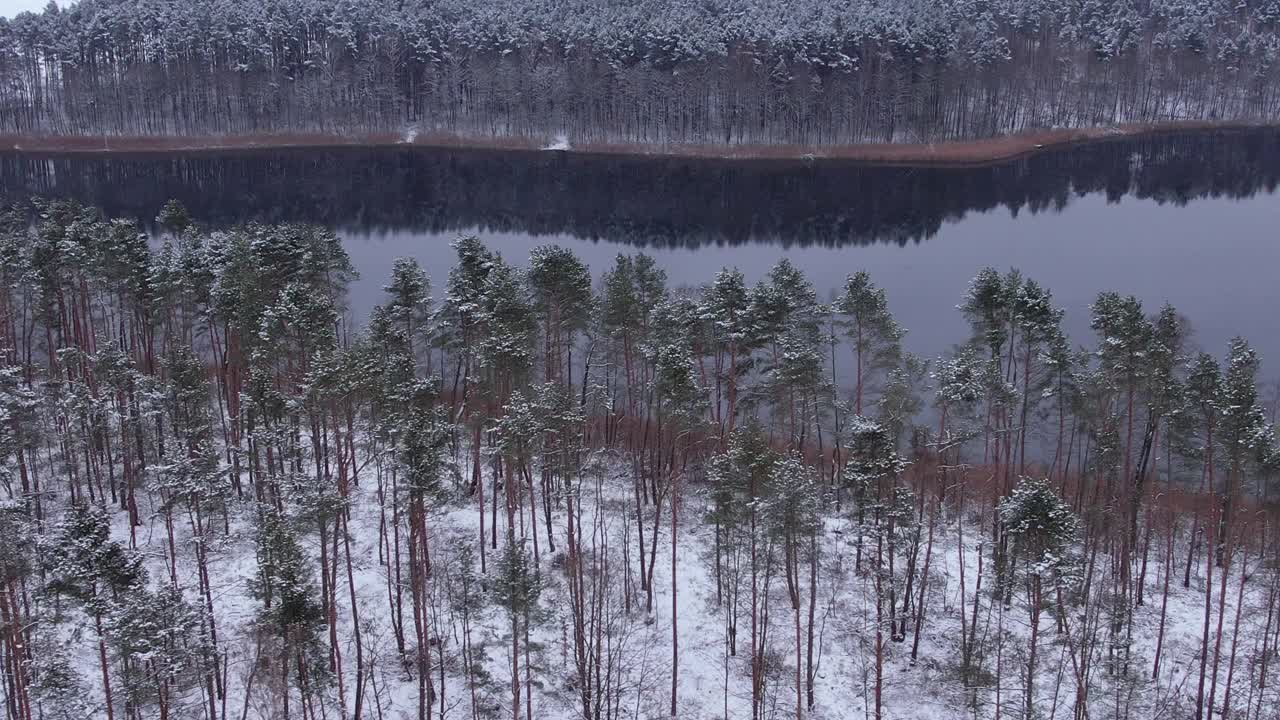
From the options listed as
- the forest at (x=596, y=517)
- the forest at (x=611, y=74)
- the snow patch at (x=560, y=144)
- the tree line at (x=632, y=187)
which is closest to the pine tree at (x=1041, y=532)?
the forest at (x=596, y=517)

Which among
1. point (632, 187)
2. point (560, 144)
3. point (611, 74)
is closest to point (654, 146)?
point (611, 74)

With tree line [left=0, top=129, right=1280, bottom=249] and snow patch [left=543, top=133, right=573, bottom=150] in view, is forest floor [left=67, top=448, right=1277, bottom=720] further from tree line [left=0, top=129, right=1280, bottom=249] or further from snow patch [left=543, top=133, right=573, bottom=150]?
snow patch [left=543, top=133, right=573, bottom=150]

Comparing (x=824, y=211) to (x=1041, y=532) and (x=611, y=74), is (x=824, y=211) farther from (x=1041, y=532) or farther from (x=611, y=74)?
(x=1041, y=532)

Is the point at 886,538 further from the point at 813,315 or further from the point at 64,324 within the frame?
the point at 64,324

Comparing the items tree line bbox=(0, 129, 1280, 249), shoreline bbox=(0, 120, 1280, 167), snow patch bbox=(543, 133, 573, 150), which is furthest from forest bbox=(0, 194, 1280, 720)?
snow patch bbox=(543, 133, 573, 150)

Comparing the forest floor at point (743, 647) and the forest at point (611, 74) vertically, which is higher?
the forest at point (611, 74)

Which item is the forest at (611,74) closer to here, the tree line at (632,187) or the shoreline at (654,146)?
the shoreline at (654,146)
